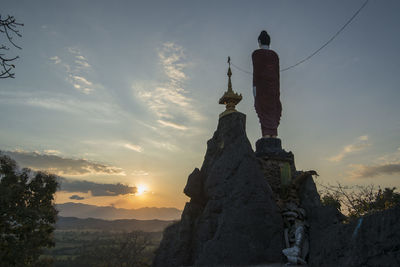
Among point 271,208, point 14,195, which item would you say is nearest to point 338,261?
point 271,208

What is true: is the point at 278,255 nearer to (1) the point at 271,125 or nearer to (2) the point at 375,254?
(2) the point at 375,254

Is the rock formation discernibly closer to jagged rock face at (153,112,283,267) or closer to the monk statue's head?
jagged rock face at (153,112,283,267)

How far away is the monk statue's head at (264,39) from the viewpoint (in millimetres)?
17062

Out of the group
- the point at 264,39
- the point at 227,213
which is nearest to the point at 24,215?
the point at 227,213

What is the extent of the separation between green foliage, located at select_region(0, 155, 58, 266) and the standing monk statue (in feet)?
43.3

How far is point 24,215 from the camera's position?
14391 mm

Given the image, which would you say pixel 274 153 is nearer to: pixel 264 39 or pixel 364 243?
pixel 264 39

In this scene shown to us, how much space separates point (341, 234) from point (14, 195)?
1609 cm

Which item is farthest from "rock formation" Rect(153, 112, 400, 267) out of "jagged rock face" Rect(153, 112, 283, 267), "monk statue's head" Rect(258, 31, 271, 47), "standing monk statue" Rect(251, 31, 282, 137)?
"monk statue's head" Rect(258, 31, 271, 47)

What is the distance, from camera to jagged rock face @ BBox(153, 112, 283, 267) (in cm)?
973

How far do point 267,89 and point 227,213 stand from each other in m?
8.26

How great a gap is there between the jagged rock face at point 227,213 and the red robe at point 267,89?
2.26 meters

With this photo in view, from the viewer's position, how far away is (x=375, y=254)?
15.4 feet

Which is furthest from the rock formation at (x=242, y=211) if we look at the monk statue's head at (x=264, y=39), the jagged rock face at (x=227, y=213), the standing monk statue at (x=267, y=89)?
the monk statue's head at (x=264, y=39)
